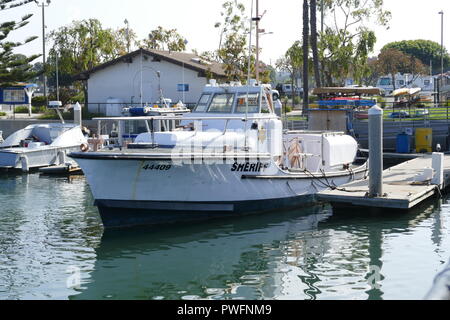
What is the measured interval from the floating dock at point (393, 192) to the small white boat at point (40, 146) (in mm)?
13739

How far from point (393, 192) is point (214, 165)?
488 cm

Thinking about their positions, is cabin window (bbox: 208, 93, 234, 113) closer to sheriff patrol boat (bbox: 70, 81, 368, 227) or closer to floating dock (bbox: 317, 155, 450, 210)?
sheriff patrol boat (bbox: 70, 81, 368, 227)

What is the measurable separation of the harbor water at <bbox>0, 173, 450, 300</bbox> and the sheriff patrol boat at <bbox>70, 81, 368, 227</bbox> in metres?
0.46

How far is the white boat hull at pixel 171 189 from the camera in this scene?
49.6 ft

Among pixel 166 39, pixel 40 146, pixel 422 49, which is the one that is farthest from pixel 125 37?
pixel 422 49

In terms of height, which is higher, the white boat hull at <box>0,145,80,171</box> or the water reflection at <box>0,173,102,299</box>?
the white boat hull at <box>0,145,80,171</box>

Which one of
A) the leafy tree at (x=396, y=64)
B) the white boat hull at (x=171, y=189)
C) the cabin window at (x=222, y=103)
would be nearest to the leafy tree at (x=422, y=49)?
the leafy tree at (x=396, y=64)

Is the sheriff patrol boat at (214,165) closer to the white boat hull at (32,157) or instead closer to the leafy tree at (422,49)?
the white boat hull at (32,157)

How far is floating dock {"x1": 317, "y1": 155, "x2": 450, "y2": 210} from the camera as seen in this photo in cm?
1627

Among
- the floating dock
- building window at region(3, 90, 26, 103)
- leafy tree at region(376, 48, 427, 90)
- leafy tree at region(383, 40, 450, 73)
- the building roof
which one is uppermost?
leafy tree at region(383, 40, 450, 73)

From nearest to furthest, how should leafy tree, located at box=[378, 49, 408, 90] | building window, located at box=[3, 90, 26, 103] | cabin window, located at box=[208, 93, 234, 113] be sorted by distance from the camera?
cabin window, located at box=[208, 93, 234, 113] → building window, located at box=[3, 90, 26, 103] → leafy tree, located at box=[378, 49, 408, 90]

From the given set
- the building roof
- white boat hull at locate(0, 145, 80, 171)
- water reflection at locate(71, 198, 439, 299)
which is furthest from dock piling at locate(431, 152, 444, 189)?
the building roof

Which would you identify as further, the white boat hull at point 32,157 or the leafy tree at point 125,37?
the leafy tree at point 125,37
